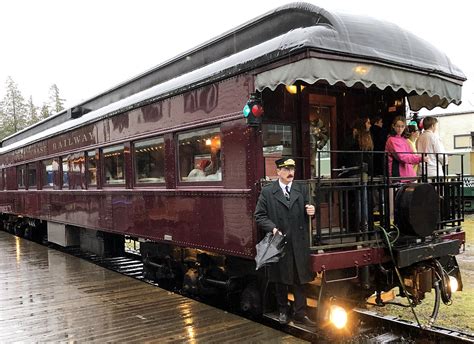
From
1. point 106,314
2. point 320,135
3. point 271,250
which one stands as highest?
point 320,135

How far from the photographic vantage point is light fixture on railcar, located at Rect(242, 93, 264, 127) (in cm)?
522

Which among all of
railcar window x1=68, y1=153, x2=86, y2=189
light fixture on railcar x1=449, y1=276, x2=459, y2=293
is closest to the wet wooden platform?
light fixture on railcar x1=449, y1=276, x2=459, y2=293

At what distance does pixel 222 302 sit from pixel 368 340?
106 inches

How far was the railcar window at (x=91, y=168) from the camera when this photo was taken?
9.59m

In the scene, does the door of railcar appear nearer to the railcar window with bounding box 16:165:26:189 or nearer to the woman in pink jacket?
the woman in pink jacket

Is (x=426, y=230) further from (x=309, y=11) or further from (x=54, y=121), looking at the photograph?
(x=54, y=121)

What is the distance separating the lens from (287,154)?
5.70m

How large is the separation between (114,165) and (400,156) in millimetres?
5100

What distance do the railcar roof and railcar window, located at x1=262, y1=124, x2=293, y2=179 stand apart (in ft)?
2.48

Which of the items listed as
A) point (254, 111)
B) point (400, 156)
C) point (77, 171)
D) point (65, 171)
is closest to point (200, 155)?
point (254, 111)

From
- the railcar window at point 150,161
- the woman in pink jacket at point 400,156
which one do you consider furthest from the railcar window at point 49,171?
the woman in pink jacket at point 400,156

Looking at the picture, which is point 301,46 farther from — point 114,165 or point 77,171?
point 77,171

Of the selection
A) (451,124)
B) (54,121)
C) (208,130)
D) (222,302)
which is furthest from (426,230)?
(451,124)

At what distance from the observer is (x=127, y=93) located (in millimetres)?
8789
